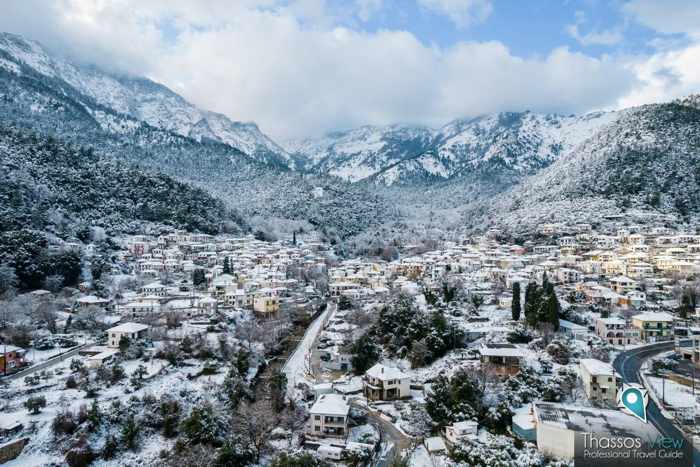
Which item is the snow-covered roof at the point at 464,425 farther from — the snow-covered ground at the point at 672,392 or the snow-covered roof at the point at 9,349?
the snow-covered roof at the point at 9,349

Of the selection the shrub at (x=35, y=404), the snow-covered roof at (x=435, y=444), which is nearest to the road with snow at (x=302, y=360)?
the snow-covered roof at (x=435, y=444)

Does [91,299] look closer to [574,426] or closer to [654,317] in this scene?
[574,426]

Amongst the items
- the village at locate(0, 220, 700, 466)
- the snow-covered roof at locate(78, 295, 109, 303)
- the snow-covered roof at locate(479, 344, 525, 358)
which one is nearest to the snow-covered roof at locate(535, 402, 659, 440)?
the village at locate(0, 220, 700, 466)

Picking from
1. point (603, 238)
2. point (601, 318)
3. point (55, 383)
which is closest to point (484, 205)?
point (603, 238)

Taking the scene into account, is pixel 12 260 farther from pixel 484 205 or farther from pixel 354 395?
pixel 484 205

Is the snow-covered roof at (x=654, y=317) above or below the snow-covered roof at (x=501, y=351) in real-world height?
above
